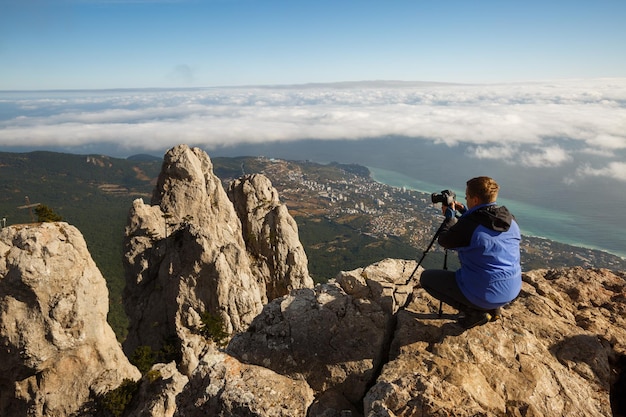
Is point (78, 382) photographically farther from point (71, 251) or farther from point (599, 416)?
point (599, 416)

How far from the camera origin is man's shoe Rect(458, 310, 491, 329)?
855 centimetres

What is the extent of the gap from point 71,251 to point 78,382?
1123 centimetres

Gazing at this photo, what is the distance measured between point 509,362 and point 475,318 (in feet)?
3.88

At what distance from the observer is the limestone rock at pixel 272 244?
161ft

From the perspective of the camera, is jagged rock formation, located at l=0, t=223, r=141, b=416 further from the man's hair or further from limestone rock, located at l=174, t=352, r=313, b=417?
the man's hair

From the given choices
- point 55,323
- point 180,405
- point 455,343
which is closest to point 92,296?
point 55,323

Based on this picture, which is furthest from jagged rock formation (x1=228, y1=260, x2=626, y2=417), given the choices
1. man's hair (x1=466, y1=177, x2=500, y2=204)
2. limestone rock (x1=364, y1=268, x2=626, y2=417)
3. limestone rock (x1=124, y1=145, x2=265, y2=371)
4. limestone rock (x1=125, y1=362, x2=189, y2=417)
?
limestone rock (x1=124, y1=145, x2=265, y2=371)

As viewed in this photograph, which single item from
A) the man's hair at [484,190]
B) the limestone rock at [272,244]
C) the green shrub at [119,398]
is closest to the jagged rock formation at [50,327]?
the green shrub at [119,398]

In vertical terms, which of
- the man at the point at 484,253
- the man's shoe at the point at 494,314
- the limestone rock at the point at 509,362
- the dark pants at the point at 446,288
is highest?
the man at the point at 484,253

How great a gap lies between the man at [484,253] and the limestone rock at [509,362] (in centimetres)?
91

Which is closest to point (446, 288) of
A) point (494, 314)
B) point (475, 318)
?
point (475, 318)

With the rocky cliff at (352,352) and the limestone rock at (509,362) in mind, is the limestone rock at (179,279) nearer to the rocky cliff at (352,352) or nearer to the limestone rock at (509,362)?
the rocky cliff at (352,352)

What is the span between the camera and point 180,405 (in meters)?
8.66

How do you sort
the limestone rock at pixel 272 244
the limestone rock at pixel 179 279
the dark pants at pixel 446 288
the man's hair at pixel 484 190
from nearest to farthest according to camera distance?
the man's hair at pixel 484 190 → the dark pants at pixel 446 288 → the limestone rock at pixel 179 279 → the limestone rock at pixel 272 244
